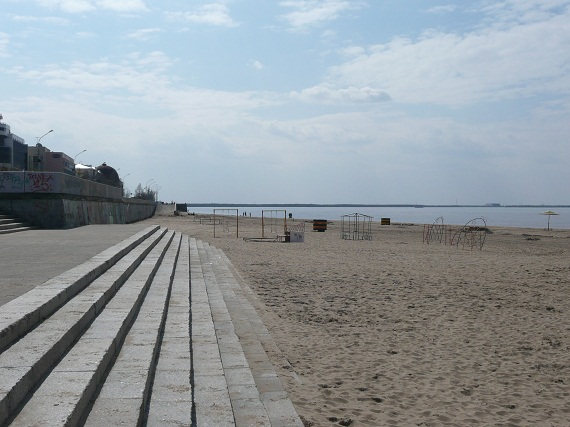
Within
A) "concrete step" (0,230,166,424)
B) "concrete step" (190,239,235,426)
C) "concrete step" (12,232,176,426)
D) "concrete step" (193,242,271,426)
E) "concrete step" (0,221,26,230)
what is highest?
"concrete step" (0,221,26,230)

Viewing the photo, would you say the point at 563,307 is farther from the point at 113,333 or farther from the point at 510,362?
the point at 113,333

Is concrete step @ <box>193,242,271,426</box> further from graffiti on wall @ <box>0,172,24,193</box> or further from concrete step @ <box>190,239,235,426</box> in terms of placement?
graffiti on wall @ <box>0,172,24,193</box>

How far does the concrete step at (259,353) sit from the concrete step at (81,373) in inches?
50.0

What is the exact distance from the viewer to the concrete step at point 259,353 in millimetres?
4801

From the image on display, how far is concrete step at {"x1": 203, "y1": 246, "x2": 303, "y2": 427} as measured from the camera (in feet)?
15.8

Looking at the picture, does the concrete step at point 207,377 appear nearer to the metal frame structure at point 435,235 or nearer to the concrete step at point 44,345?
the concrete step at point 44,345

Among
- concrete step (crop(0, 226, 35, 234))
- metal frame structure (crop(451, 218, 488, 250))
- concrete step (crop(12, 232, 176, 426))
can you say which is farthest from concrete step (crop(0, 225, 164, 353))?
metal frame structure (crop(451, 218, 488, 250))

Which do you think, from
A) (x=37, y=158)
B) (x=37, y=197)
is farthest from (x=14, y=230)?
(x=37, y=158)

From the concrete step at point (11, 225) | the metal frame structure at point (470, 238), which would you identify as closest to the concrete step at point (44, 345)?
the concrete step at point (11, 225)

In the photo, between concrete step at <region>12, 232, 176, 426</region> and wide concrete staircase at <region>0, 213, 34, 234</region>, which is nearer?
concrete step at <region>12, 232, 176, 426</region>

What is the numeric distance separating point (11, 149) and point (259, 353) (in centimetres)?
6904

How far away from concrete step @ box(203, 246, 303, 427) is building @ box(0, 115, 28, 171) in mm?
59768

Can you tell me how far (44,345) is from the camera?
4.12m

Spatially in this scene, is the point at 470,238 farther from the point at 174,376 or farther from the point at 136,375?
the point at 136,375
